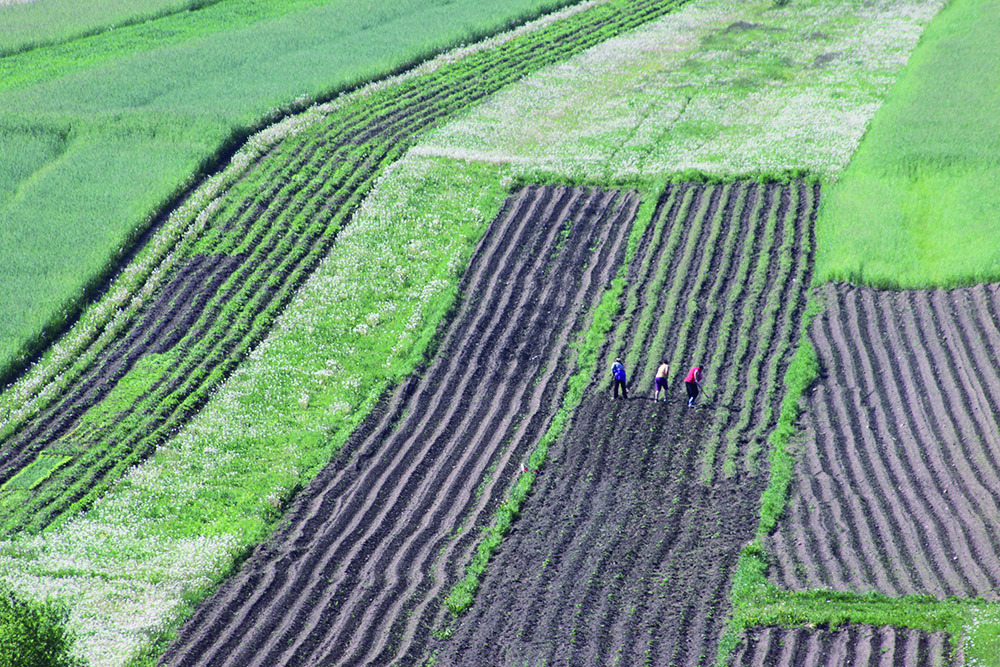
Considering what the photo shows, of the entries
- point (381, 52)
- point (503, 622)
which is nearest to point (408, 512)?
point (503, 622)

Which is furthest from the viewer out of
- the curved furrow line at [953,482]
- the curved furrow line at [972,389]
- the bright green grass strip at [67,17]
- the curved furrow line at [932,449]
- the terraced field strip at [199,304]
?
the bright green grass strip at [67,17]

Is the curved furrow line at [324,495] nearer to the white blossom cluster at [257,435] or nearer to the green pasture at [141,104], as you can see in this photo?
the white blossom cluster at [257,435]

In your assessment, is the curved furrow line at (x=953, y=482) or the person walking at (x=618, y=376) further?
the person walking at (x=618, y=376)

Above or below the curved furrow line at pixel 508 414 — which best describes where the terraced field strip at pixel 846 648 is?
above

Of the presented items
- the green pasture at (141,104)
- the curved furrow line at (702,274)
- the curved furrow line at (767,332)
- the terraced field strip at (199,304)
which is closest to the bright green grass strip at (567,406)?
the curved furrow line at (702,274)

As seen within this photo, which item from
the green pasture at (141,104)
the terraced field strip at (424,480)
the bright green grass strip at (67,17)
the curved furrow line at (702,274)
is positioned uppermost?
the bright green grass strip at (67,17)

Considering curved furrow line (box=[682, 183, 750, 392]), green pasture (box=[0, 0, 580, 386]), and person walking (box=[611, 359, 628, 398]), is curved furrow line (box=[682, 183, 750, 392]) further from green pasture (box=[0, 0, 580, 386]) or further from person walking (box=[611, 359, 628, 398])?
green pasture (box=[0, 0, 580, 386])

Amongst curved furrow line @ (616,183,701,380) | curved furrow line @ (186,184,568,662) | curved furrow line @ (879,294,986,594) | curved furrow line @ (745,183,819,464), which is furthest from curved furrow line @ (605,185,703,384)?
curved furrow line @ (879,294,986,594)
